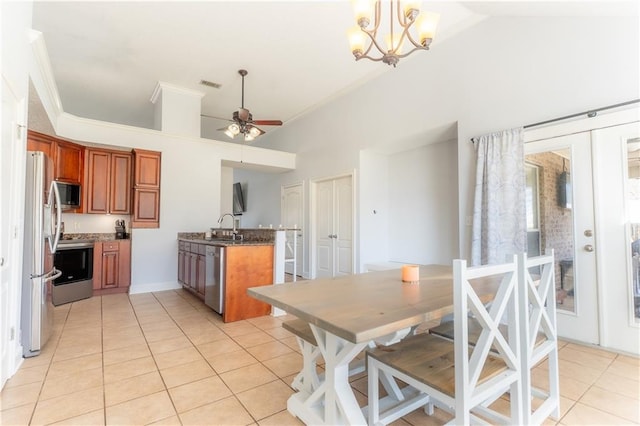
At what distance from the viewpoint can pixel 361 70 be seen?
4699 millimetres

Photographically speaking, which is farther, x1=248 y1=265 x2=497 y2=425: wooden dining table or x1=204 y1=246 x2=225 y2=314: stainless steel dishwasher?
x1=204 y1=246 x2=225 y2=314: stainless steel dishwasher

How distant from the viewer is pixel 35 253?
7.86 ft

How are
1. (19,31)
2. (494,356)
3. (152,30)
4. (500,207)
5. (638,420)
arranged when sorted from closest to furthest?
(494,356)
(638,420)
(19,31)
(500,207)
(152,30)

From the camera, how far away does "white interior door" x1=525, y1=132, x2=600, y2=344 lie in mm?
2707

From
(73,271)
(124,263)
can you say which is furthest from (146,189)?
(73,271)

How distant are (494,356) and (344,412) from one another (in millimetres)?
836

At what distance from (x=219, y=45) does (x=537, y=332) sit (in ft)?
14.8

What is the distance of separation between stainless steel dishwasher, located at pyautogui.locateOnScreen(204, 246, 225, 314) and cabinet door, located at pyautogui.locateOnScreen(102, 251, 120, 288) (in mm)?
1875

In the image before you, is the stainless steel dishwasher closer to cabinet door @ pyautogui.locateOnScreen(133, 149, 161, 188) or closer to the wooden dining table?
the wooden dining table

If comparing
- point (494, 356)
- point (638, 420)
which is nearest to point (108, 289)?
point (494, 356)

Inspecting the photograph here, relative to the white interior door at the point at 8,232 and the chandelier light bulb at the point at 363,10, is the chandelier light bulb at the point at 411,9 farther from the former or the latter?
the white interior door at the point at 8,232

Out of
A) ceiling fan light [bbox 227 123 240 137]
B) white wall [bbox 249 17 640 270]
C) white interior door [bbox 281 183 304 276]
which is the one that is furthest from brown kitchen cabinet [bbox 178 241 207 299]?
white wall [bbox 249 17 640 270]

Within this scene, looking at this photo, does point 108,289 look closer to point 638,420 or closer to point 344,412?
point 344,412

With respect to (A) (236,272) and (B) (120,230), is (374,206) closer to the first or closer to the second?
(A) (236,272)
